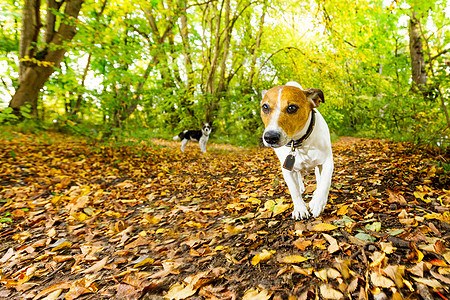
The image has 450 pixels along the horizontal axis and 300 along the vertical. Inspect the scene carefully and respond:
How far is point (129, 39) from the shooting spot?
5.62 m

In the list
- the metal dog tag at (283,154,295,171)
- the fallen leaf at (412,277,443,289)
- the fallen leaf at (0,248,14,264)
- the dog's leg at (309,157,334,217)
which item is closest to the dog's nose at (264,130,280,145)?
the metal dog tag at (283,154,295,171)

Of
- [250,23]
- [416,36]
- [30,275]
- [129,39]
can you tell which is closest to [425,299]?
A: [30,275]

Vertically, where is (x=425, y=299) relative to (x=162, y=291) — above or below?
above

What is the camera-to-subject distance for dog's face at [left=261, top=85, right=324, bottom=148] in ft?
5.99

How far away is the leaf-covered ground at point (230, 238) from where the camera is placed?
140 centimetres

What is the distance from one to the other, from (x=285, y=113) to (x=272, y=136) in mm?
283

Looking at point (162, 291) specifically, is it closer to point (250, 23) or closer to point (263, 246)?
point (263, 246)

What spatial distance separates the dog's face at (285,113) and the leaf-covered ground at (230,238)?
0.94 meters

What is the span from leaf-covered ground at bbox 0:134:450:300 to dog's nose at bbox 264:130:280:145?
0.93 metres

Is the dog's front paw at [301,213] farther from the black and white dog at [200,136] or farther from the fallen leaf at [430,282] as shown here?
the black and white dog at [200,136]

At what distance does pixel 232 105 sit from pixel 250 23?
5212 mm

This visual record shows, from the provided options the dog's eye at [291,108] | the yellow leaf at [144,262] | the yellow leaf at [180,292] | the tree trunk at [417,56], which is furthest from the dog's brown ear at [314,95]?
the tree trunk at [417,56]

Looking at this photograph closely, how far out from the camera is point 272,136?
5.92 feet

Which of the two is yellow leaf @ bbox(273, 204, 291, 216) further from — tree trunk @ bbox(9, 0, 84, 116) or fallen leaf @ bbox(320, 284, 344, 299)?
tree trunk @ bbox(9, 0, 84, 116)
